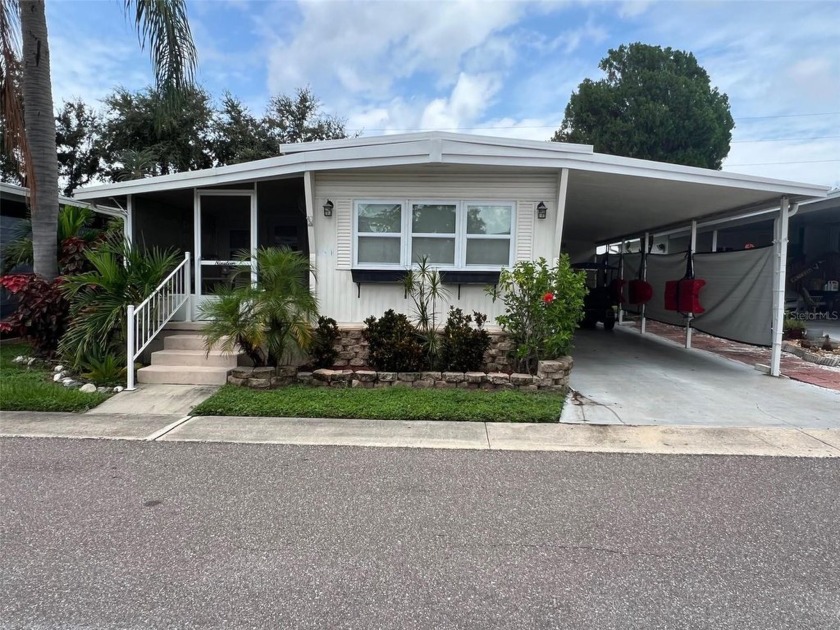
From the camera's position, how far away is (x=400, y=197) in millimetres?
7965

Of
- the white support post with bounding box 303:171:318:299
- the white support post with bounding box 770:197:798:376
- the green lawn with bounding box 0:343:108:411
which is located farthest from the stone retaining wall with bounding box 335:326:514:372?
the white support post with bounding box 770:197:798:376

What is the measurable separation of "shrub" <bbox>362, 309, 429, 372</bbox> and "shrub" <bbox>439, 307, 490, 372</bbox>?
1.09 ft

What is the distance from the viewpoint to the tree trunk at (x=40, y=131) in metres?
7.80

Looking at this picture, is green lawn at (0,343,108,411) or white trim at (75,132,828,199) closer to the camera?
green lawn at (0,343,108,411)

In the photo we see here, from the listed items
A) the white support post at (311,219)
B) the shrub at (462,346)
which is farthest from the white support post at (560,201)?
the white support post at (311,219)

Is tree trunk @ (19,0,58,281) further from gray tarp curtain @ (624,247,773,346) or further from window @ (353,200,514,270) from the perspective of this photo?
gray tarp curtain @ (624,247,773,346)

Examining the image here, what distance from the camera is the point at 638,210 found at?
1038 centimetres

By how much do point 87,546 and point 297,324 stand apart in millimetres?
4067

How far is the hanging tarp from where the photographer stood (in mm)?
8445

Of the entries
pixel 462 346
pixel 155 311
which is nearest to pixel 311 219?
pixel 155 311

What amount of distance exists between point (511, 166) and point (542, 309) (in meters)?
2.12

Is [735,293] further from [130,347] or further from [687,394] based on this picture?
[130,347]

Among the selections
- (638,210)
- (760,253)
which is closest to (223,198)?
(638,210)

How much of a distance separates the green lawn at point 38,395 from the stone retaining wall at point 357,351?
3224 mm
